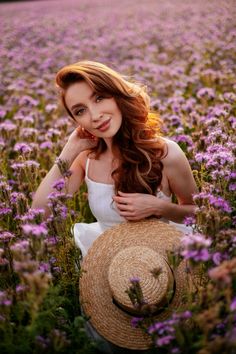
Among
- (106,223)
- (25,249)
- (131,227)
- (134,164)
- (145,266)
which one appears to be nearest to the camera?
(25,249)

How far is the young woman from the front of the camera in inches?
110

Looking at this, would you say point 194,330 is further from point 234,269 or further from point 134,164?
point 134,164

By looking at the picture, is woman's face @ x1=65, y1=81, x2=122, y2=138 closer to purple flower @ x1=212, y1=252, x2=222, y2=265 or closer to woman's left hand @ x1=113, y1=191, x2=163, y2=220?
woman's left hand @ x1=113, y1=191, x2=163, y2=220

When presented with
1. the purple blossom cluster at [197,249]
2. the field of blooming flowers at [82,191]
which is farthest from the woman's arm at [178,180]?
the purple blossom cluster at [197,249]

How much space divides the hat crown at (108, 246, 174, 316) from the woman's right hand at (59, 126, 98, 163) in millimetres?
918

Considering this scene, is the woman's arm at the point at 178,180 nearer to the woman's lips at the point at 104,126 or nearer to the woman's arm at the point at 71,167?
the woman's lips at the point at 104,126

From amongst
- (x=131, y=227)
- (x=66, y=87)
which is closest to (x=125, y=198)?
(x=131, y=227)

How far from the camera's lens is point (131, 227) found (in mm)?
2738

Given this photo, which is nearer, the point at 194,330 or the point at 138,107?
the point at 194,330

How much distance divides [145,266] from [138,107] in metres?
1.06

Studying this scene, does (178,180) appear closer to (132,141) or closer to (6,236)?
(132,141)

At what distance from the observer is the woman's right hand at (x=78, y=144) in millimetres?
3186

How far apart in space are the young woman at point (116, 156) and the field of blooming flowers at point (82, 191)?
0.57ft

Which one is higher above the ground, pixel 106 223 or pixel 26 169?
pixel 26 169
